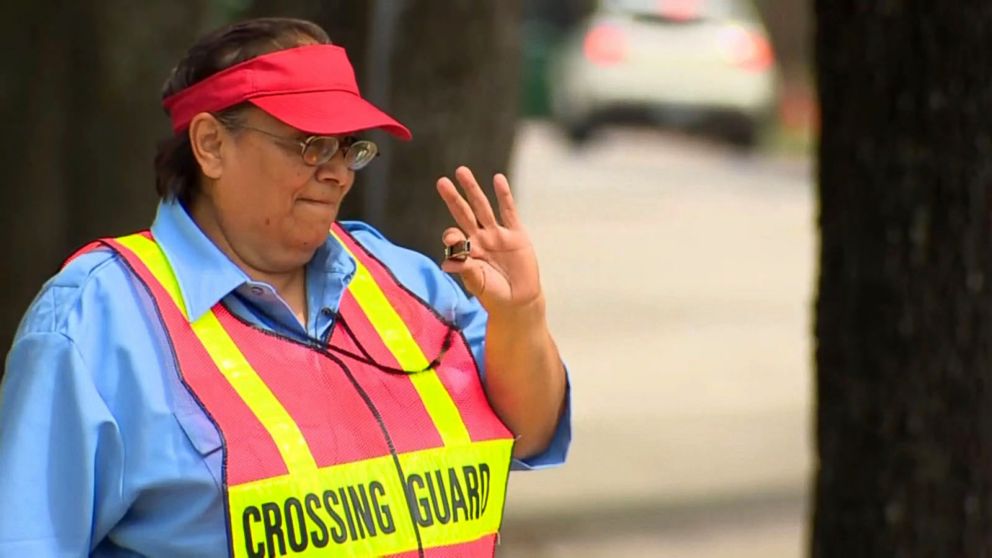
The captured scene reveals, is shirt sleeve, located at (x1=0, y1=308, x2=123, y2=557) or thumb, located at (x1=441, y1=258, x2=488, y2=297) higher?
thumb, located at (x1=441, y1=258, x2=488, y2=297)

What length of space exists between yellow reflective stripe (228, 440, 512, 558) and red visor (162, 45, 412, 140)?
0.50 metres

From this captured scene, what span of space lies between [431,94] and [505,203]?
2.68m

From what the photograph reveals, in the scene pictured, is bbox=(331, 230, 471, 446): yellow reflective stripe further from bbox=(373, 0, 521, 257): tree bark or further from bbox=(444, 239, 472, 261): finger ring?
bbox=(373, 0, 521, 257): tree bark

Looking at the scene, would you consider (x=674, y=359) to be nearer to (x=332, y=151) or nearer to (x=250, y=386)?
(x=332, y=151)

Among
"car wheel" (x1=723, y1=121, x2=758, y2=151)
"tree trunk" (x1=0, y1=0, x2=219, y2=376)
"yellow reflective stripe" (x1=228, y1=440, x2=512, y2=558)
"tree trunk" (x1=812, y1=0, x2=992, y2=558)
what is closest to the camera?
"yellow reflective stripe" (x1=228, y1=440, x2=512, y2=558)

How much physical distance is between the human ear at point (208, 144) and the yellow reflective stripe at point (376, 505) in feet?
1.58

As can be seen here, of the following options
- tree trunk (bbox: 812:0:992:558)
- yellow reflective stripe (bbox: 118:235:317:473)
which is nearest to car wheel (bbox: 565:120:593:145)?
tree trunk (bbox: 812:0:992:558)

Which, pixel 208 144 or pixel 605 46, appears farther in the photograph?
pixel 605 46

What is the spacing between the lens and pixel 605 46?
20875 mm

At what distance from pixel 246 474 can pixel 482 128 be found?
2.97m

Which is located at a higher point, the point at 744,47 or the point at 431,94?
the point at 431,94

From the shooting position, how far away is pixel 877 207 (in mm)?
4496

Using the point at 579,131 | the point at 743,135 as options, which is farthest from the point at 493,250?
the point at 743,135

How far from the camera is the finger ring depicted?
2.92m
